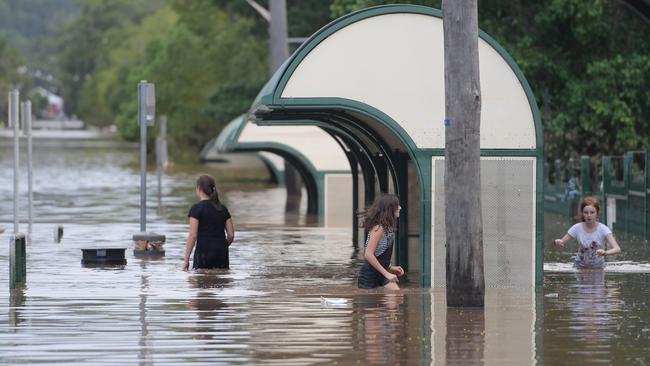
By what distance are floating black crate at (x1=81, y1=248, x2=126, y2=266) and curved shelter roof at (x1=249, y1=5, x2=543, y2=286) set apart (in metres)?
4.19

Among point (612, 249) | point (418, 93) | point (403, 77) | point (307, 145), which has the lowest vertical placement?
point (612, 249)

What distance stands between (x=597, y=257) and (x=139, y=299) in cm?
602

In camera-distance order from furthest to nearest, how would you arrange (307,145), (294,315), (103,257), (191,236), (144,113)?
(307,145)
(144,113)
(103,257)
(191,236)
(294,315)

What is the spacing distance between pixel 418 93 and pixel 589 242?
3136mm

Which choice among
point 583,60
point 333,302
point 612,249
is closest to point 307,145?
point 583,60

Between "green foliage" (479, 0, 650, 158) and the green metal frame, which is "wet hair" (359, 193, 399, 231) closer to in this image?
the green metal frame

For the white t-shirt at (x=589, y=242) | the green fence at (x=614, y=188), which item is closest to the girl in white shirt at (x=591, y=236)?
the white t-shirt at (x=589, y=242)

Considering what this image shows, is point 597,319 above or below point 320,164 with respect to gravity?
below

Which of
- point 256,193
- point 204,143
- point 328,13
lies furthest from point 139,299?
point 204,143

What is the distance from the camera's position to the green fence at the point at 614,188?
89.8ft

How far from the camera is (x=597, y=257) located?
1991 centimetres

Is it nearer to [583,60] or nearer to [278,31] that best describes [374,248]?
[583,60]

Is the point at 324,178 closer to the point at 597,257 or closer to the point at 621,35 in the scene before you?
the point at 621,35

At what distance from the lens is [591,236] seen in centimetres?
1945
